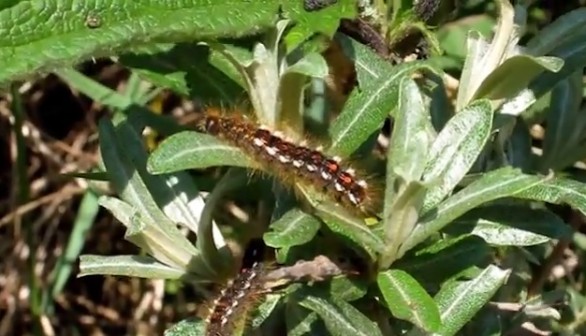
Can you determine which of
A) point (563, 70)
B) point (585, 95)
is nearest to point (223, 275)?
point (563, 70)

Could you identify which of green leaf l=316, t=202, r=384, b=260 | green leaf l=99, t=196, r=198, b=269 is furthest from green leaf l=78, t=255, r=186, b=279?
green leaf l=316, t=202, r=384, b=260

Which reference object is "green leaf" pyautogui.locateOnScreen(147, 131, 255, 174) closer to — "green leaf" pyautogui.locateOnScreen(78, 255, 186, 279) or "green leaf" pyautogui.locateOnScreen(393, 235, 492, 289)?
"green leaf" pyautogui.locateOnScreen(78, 255, 186, 279)

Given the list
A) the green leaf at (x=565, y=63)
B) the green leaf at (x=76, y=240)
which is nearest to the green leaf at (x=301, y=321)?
the green leaf at (x=565, y=63)

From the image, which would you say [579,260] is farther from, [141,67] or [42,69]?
[42,69]

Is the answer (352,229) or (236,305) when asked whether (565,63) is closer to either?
(352,229)

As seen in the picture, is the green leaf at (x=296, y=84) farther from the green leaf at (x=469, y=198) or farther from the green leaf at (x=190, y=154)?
the green leaf at (x=469, y=198)

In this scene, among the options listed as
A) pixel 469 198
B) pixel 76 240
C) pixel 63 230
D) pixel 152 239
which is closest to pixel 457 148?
pixel 469 198
